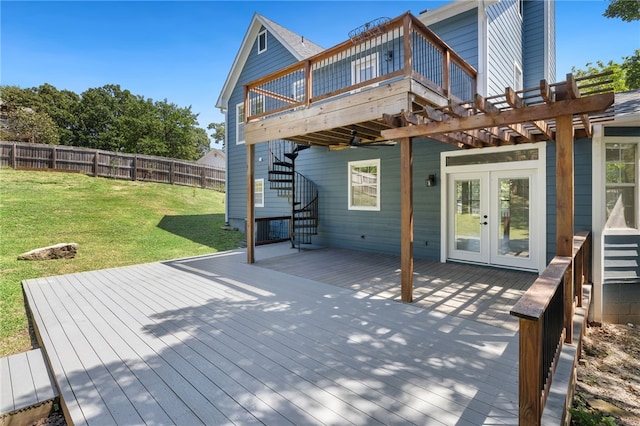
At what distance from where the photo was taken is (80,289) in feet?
17.0

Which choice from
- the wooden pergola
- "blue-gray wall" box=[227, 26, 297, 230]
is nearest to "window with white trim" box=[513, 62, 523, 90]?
the wooden pergola

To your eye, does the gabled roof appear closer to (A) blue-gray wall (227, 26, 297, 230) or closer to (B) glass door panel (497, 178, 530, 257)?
(A) blue-gray wall (227, 26, 297, 230)

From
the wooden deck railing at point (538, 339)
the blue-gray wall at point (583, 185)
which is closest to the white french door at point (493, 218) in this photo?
the blue-gray wall at point (583, 185)

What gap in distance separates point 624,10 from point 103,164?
21912mm

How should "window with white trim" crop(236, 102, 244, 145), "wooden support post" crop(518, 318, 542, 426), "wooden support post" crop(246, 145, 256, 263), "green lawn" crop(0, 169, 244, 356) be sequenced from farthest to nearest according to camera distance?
"window with white trim" crop(236, 102, 244, 145) → "wooden support post" crop(246, 145, 256, 263) → "green lawn" crop(0, 169, 244, 356) → "wooden support post" crop(518, 318, 542, 426)

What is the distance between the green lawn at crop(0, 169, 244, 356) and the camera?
20.8ft

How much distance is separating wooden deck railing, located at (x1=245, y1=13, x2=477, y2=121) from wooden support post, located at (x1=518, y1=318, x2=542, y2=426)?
147 inches

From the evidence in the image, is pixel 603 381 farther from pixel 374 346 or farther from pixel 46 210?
pixel 46 210

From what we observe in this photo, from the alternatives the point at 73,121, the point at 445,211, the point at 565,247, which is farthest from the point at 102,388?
the point at 73,121

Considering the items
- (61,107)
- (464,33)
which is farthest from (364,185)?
(61,107)

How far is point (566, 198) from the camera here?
3137 mm

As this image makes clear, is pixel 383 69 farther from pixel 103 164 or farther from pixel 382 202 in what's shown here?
pixel 103 164

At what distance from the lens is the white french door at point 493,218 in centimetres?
594

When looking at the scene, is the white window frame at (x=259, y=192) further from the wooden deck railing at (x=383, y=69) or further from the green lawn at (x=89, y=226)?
the wooden deck railing at (x=383, y=69)
